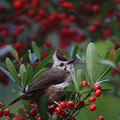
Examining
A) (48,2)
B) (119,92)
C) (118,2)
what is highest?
(48,2)

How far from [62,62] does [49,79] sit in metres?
0.46

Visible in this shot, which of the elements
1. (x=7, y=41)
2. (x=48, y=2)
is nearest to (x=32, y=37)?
(x=7, y=41)

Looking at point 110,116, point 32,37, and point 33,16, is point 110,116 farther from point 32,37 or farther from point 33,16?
point 33,16

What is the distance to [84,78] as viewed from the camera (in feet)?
6.58

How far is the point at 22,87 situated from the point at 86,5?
2425mm

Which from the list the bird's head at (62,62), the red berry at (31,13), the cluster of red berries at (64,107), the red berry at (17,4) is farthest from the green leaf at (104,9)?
the cluster of red berries at (64,107)

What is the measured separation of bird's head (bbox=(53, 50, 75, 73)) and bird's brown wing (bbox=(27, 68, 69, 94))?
0.12 meters

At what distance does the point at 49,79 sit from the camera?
2.26m

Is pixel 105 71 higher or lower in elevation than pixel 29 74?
lower

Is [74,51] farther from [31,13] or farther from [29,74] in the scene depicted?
[31,13]

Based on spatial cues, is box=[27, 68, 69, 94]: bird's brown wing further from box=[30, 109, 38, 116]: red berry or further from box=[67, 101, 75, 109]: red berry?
box=[67, 101, 75, 109]: red berry

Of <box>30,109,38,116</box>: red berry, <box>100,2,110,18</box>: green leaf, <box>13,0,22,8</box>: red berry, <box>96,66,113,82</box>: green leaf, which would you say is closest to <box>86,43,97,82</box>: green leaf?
<box>96,66,113,82</box>: green leaf

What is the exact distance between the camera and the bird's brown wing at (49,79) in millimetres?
2095

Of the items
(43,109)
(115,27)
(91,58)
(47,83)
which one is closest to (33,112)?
(43,109)
